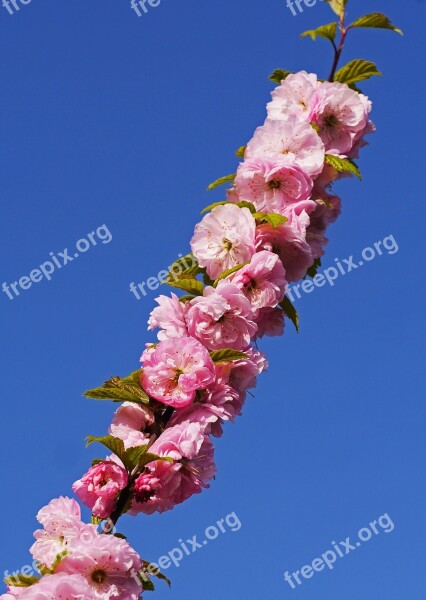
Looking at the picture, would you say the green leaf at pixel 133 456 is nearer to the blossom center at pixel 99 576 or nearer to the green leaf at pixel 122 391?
the green leaf at pixel 122 391

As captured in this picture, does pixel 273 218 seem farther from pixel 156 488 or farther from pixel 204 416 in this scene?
pixel 156 488

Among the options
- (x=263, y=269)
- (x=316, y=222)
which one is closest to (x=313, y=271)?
(x=316, y=222)

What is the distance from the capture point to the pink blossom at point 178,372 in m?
3.12

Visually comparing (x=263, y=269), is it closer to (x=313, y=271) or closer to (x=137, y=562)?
(x=313, y=271)

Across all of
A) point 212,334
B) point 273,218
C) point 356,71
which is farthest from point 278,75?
point 212,334

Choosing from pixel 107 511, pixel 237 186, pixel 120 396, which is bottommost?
pixel 107 511

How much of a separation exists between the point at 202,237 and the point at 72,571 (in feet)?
5.45

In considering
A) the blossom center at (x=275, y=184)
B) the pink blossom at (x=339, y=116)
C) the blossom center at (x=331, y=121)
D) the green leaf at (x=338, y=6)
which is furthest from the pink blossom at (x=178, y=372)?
the green leaf at (x=338, y=6)

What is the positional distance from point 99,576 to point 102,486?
0.36 m

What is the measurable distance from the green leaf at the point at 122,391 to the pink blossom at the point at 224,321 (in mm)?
336

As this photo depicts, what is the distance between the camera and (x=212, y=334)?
130 inches

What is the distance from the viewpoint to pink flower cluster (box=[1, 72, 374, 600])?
2787 mm

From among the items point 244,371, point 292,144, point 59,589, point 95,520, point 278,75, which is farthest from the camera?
point 278,75

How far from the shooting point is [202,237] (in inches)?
146
